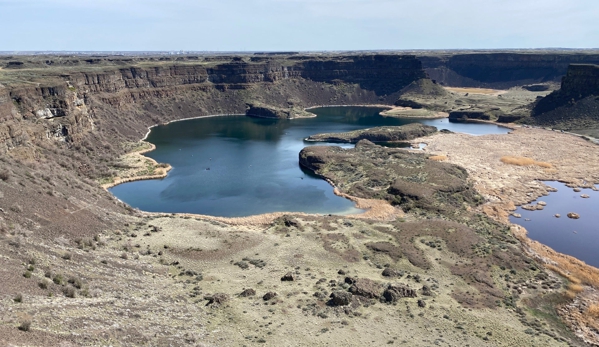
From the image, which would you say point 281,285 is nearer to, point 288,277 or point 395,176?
point 288,277

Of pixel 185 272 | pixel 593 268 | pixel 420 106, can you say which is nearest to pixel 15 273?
pixel 185 272

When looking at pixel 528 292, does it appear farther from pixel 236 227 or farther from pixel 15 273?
pixel 15 273

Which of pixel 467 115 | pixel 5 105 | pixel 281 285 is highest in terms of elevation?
pixel 5 105

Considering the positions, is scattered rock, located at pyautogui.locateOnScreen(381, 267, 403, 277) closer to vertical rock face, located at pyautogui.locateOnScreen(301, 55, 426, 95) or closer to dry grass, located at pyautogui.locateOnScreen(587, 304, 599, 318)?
dry grass, located at pyautogui.locateOnScreen(587, 304, 599, 318)

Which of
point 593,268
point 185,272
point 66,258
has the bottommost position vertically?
point 593,268

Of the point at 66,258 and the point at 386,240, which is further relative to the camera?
the point at 386,240

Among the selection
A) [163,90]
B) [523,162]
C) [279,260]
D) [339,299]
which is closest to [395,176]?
[523,162]

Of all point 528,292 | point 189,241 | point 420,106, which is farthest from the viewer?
point 420,106

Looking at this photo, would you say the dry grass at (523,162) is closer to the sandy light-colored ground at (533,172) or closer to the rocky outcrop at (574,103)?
the sandy light-colored ground at (533,172)
